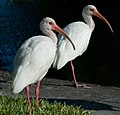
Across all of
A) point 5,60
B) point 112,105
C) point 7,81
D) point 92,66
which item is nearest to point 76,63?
point 92,66

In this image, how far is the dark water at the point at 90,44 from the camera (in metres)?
18.9

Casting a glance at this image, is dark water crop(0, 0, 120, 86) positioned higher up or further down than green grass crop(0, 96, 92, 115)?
further down

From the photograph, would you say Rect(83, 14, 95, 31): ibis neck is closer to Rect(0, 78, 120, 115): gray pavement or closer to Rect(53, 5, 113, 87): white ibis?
Rect(53, 5, 113, 87): white ibis

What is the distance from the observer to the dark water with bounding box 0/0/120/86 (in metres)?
18.9

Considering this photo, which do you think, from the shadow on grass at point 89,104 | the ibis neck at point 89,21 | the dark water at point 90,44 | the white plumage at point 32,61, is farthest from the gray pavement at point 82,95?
the dark water at point 90,44

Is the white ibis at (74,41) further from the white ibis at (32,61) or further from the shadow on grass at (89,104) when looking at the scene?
the white ibis at (32,61)

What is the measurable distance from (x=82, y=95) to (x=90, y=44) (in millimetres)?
15039

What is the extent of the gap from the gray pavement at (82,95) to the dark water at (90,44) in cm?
517

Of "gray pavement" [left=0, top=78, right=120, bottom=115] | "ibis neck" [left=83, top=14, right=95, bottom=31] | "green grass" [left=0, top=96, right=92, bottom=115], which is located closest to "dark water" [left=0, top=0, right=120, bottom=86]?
"ibis neck" [left=83, top=14, right=95, bottom=31]

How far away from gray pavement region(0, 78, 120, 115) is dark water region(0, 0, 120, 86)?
5.17m

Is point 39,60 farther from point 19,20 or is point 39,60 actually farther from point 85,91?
point 19,20

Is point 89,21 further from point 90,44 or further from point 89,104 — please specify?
point 90,44

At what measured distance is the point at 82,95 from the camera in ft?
35.8

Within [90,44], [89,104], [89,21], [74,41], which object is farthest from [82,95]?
[90,44]
